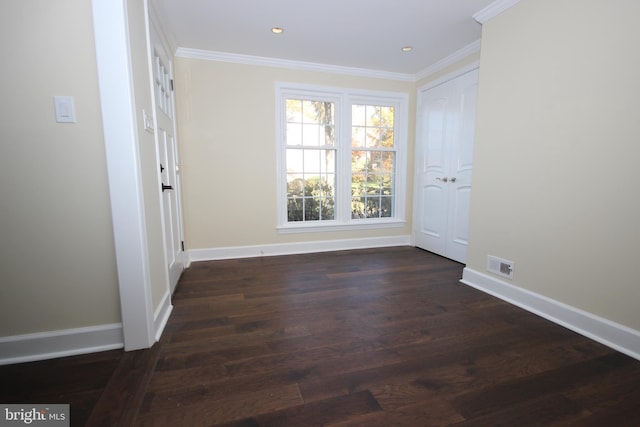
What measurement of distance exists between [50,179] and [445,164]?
3437 mm

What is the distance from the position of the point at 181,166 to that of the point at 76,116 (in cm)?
173

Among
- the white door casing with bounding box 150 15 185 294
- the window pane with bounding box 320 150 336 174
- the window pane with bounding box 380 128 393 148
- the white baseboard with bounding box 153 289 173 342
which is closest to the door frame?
the window pane with bounding box 380 128 393 148

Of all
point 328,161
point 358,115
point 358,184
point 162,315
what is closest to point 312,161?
point 328,161

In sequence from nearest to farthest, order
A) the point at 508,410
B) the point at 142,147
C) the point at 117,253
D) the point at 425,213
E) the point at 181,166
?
the point at 508,410 < the point at 117,253 < the point at 142,147 < the point at 181,166 < the point at 425,213

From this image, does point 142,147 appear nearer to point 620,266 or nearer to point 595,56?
point 595,56

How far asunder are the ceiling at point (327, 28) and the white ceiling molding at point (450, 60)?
0.18 feet

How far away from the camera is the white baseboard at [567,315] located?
1.62m

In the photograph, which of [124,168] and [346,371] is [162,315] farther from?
[346,371]

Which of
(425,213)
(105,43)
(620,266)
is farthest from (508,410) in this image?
(425,213)

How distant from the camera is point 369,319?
197 centimetres

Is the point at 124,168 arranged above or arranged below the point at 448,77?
below

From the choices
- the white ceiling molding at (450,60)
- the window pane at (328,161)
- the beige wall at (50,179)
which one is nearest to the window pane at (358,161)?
the window pane at (328,161)

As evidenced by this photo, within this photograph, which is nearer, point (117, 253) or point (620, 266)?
point (117, 253)

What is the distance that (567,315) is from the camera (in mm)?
1893
